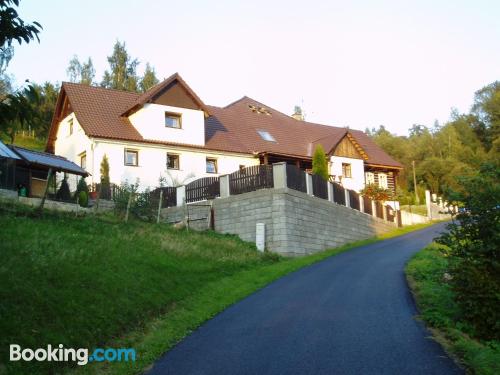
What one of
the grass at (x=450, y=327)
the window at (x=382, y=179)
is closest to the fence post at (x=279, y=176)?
the grass at (x=450, y=327)

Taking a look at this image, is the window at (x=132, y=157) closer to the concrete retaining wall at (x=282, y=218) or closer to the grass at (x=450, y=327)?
the concrete retaining wall at (x=282, y=218)

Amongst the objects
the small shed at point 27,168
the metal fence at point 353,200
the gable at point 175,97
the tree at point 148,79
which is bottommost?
the metal fence at point 353,200

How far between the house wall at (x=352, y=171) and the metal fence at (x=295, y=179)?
16.1m

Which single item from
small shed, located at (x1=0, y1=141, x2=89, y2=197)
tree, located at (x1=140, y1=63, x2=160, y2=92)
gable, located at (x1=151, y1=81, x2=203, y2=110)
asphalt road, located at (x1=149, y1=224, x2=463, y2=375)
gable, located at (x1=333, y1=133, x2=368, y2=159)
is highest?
tree, located at (x1=140, y1=63, x2=160, y2=92)

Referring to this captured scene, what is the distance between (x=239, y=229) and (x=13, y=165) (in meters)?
9.70

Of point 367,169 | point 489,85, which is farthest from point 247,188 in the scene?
point 489,85

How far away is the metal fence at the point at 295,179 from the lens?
23.0m

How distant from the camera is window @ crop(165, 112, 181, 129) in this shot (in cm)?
3410

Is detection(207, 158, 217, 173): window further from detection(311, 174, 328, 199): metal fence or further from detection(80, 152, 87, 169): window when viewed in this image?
detection(311, 174, 328, 199): metal fence

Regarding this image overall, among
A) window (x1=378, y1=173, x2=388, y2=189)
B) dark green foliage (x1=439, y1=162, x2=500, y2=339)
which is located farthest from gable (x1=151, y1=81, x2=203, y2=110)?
dark green foliage (x1=439, y1=162, x2=500, y2=339)

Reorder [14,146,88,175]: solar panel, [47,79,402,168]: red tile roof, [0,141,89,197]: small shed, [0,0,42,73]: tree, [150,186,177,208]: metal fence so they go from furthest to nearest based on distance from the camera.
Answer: [47,79,402,168]: red tile roof, [150,186,177,208]: metal fence, [14,146,88,175]: solar panel, [0,141,89,197]: small shed, [0,0,42,73]: tree

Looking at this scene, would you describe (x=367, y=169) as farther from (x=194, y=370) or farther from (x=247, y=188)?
(x=194, y=370)

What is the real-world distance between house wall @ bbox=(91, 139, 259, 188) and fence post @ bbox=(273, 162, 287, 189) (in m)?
11.2

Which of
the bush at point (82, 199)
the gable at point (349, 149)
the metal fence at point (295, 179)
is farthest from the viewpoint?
the gable at point (349, 149)
